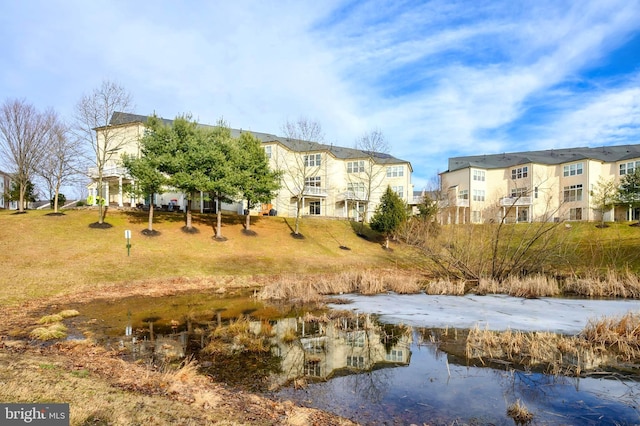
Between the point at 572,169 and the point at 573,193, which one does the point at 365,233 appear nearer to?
the point at 573,193

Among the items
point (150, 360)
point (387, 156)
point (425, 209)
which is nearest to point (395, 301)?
point (150, 360)

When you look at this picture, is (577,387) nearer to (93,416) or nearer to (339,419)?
(339,419)

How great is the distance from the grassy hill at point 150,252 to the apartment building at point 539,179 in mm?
15112

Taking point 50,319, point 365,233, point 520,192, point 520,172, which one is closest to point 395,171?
point 365,233

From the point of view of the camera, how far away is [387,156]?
2152 inches

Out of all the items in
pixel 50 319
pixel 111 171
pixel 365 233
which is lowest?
pixel 50 319

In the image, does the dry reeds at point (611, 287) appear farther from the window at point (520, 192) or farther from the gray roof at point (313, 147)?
the gray roof at point (313, 147)

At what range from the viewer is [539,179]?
4547 centimetres

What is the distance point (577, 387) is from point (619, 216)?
4910cm

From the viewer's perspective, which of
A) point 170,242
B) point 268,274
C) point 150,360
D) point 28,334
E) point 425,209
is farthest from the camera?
point 425,209

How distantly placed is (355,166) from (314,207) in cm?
773

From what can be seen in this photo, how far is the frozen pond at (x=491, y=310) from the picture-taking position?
11.3 metres

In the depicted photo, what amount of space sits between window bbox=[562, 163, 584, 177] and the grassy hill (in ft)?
91.5

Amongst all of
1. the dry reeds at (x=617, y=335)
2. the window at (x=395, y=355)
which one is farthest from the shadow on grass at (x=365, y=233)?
the window at (x=395, y=355)
